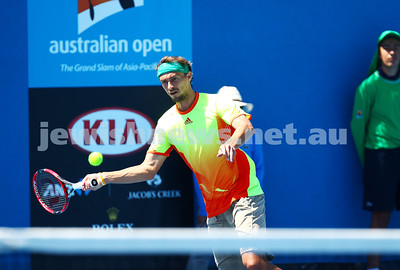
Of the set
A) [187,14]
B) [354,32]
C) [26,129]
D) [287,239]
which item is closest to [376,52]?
[354,32]

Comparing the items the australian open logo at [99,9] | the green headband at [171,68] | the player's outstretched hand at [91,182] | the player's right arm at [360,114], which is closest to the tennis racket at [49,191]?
the player's outstretched hand at [91,182]

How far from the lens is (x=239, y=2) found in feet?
17.4

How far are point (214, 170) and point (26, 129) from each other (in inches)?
75.6

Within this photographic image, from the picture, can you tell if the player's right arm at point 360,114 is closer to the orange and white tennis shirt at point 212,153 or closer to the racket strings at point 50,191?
the orange and white tennis shirt at point 212,153

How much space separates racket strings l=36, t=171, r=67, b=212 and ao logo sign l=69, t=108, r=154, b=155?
0.86m

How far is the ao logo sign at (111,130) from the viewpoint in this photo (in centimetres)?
526

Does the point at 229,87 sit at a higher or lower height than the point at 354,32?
lower

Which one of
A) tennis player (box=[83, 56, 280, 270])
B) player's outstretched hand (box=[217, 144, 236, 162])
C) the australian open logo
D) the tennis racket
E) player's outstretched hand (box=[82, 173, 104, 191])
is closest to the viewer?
player's outstretched hand (box=[217, 144, 236, 162])

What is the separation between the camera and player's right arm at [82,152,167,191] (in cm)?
405

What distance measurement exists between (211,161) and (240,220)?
0.44m

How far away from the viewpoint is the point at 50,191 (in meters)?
4.34

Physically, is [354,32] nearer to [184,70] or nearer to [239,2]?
[239,2]

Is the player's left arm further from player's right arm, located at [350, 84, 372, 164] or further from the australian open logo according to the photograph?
the australian open logo

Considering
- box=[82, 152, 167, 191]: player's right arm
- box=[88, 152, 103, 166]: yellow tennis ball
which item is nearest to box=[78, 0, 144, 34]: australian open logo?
box=[88, 152, 103, 166]: yellow tennis ball
